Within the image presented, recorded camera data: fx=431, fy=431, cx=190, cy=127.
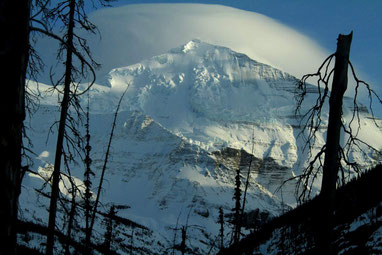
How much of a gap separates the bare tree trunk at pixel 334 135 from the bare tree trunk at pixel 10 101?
13.9 feet

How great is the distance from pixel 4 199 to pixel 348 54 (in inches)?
188

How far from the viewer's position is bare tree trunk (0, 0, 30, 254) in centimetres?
248

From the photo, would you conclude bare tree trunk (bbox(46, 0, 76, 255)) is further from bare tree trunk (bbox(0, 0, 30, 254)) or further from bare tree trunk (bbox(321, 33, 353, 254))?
bare tree trunk (bbox(0, 0, 30, 254))

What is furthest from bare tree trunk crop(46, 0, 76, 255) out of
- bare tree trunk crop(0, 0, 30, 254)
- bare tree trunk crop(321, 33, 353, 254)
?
bare tree trunk crop(0, 0, 30, 254)

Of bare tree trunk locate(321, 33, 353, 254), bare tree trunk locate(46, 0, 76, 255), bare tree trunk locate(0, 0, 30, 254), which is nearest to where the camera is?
bare tree trunk locate(0, 0, 30, 254)

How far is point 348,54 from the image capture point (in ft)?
19.0

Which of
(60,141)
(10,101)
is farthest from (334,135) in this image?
(60,141)

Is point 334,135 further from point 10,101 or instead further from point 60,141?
point 60,141

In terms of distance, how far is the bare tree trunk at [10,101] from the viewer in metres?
2.48

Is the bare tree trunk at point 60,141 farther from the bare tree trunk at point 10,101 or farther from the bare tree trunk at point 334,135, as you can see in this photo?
the bare tree trunk at point 10,101

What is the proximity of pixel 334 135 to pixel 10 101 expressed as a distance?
4.47 meters

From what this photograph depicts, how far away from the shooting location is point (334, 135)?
19.2ft

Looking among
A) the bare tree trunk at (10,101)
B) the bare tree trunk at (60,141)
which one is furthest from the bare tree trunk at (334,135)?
the bare tree trunk at (60,141)

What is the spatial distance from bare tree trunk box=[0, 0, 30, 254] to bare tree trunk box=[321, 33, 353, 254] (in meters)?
4.23
